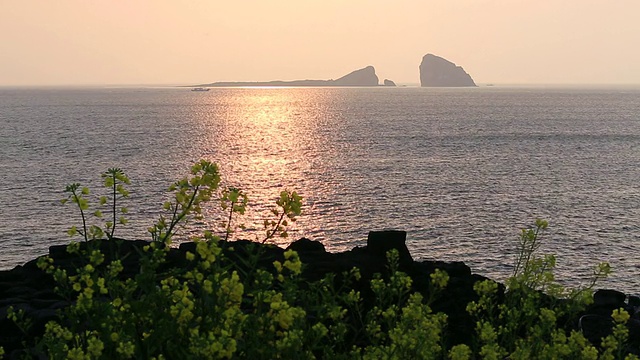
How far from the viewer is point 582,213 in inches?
2063

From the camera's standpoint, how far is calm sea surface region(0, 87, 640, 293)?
1731 inches

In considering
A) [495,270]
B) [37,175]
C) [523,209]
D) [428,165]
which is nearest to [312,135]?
[428,165]

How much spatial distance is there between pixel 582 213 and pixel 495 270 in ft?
57.7

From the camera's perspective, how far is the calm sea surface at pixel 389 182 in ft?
144

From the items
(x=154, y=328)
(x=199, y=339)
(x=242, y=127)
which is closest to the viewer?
(x=199, y=339)

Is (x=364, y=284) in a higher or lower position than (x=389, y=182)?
higher

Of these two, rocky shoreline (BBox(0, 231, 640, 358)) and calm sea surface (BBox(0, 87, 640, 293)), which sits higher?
rocky shoreline (BBox(0, 231, 640, 358))

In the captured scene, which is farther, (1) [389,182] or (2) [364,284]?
(1) [389,182]

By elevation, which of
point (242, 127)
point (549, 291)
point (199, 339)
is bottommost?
point (242, 127)

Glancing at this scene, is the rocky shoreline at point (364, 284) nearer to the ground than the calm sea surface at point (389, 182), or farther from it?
farther from it

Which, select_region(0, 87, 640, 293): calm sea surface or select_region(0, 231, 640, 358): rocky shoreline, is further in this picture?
select_region(0, 87, 640, 293): calm sea surface

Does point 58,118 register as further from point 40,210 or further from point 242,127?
Answer: point 40,210

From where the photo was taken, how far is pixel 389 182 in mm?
67375

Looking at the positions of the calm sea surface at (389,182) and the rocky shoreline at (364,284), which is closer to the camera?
the rocky shoreline at (364,284)
